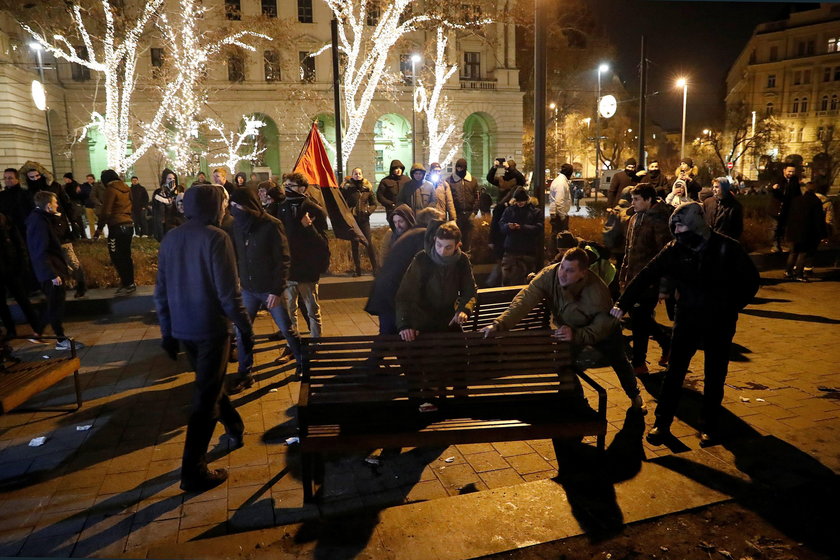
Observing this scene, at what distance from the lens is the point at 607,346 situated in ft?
15.1

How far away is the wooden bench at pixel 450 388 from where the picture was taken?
3787mm

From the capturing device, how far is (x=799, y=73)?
260 ft

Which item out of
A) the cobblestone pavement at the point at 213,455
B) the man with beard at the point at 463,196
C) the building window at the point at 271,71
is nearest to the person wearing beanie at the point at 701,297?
the cobblestone pavement at the point at 213,455

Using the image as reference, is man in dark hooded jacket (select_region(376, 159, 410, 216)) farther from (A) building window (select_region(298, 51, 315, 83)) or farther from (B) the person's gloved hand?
(A) building window (select_region(298, 51, 315, 83))

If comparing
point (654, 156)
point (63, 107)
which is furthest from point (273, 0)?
point (654, 156)

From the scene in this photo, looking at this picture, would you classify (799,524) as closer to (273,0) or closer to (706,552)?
(706,552)

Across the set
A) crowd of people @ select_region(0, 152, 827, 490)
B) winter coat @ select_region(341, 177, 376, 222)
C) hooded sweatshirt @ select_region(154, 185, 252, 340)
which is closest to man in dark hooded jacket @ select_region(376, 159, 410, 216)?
winter coat @ select_region(341, 177, 376, 222)

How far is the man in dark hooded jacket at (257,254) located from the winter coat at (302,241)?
25.9 inches

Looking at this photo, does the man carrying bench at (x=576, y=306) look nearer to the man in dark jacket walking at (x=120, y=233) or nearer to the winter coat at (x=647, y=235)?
the winter coat at (x=647, y=235)

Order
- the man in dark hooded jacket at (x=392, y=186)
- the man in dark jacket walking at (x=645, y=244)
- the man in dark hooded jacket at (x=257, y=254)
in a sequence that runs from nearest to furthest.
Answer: the man in dark hooded jacket at (x=257, y=254) < the man in dark jacket walking at (x=645, y=244) < the man in dark hooded jacket at (x=392, y=186)

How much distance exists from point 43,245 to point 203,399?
169 inches

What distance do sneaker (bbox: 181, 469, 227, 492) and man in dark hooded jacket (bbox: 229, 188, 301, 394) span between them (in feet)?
5.78

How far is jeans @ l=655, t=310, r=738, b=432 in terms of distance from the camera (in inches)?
177

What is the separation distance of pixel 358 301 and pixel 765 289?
694 centimetres
